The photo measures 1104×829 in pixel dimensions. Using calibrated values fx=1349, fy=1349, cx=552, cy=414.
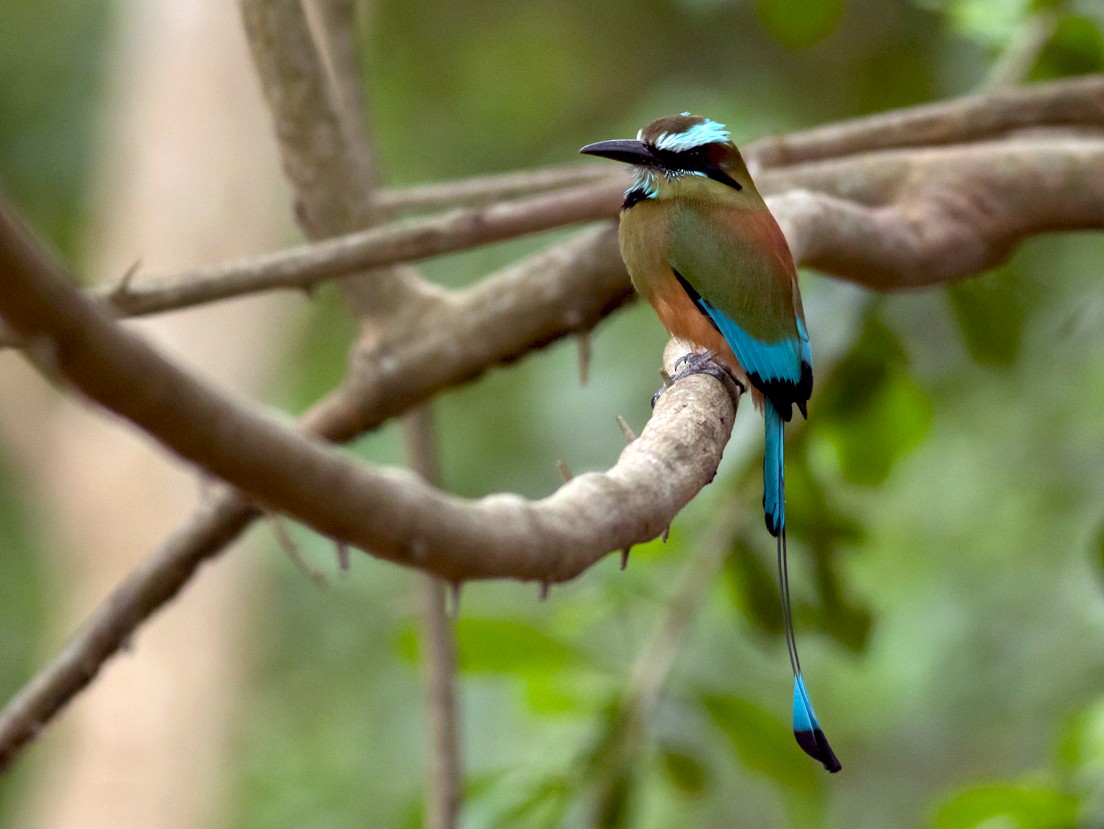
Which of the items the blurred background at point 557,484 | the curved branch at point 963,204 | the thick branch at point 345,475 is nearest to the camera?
the thick branch at point 345,475

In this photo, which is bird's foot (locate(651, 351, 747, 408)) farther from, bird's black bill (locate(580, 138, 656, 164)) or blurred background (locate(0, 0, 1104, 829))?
blurred background (locate(0, 0, 1104, 829))

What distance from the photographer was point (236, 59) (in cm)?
651

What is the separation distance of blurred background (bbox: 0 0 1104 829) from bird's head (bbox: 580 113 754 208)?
0.77 meters

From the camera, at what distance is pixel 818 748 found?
4.87ft

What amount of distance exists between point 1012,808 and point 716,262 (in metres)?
1.28

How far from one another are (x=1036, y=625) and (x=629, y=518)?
3.80 meters

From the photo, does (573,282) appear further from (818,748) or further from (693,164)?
(818,748)

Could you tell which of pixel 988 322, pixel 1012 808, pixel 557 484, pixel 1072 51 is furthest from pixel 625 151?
pixel 557 484

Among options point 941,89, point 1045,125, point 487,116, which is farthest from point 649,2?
point 1045,125

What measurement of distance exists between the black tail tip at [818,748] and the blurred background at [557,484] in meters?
1.18

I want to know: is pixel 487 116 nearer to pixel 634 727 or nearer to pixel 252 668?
pixel 252 668

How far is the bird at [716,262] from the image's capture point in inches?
82.0

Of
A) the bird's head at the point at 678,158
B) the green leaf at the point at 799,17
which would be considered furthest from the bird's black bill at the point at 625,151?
the green leaf at the point at 799,17

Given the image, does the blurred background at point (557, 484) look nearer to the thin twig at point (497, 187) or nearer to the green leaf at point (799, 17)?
the green leaf at point (799, 17)
